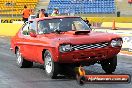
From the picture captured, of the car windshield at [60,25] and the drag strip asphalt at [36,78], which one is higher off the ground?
the car windshield at [60,25]

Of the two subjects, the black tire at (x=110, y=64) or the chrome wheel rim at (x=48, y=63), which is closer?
the chrome wheel rim at (x=48, y=63)

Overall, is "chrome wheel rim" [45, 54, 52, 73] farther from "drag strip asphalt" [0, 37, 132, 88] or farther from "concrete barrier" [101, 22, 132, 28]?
"concrete barrier" [101, 22, 132, 28]

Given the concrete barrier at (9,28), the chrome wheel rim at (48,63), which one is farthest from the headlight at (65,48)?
the concrete barrier at (9,28)

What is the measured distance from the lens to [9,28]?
Result: 31.4 meters

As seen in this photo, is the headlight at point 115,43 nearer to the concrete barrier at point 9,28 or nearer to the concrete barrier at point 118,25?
the concrete barrier at point 9,28

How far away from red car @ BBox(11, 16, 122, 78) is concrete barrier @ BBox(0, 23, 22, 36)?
18799 mm

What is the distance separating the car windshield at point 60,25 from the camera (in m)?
11.5

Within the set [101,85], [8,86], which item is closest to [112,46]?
[101,85]

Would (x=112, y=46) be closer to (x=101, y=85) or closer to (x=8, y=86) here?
(x=101, y=85)

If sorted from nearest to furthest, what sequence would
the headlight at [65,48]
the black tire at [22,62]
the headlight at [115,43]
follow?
the headlight at [65,48] < the headlight at [115,43] < the black tire at [22,62]

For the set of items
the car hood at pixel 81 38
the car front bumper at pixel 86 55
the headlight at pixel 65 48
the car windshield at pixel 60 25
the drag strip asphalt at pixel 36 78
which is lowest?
the drag strip asphalt at pixel 36 78

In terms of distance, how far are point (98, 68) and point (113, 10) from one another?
39.1 m

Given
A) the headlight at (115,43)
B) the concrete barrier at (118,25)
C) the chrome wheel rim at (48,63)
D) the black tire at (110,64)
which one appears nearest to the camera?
the headlight at (115,43)

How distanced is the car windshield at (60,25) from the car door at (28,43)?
277 millimetres
